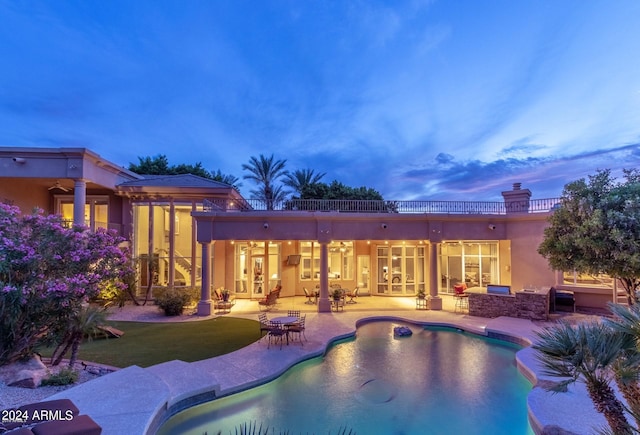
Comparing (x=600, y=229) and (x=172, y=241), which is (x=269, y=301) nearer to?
(x=172, y=241)

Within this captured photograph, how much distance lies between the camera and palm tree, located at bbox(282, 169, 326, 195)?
32.0 metres

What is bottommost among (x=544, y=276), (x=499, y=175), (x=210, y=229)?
(x=544, y=276)

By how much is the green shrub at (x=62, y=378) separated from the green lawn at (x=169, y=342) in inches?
48.6

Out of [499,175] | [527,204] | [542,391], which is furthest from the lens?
[499,175]

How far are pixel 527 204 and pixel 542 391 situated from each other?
11.4 meters

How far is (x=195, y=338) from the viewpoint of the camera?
33.3 ft

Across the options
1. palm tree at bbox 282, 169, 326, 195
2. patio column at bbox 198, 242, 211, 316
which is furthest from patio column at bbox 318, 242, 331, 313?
palm tree at bbox 282, 169, 326, 195

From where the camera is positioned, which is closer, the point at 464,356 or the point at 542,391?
the point at 542,391

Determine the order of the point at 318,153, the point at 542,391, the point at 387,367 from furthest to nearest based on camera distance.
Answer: the point at 318,153 → the point at 387,367 → the point at 542,391

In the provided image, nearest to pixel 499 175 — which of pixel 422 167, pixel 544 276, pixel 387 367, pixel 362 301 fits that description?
pixel 422 167

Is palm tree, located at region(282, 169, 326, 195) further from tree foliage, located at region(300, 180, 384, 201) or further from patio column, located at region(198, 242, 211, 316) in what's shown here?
patio column, located at region(198, 242, 211, 316)

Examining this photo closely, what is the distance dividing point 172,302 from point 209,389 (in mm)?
8345

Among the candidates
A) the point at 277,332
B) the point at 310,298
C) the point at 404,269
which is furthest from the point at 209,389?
the point at 404,269

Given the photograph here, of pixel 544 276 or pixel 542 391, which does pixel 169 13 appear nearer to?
pixel 542 391
